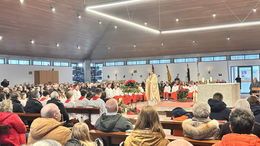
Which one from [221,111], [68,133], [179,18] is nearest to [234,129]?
[68,133]

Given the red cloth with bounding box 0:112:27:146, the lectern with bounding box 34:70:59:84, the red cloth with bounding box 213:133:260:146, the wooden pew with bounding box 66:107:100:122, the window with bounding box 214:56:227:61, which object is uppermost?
the window with bounding box 214:56:227:61

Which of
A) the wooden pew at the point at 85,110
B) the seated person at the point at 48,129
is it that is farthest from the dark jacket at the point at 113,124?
the wooden pew at the point at 85,110

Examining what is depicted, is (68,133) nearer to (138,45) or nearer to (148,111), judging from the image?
(148,111)

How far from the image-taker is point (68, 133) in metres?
3.07

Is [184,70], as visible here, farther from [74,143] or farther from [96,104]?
[74,143]

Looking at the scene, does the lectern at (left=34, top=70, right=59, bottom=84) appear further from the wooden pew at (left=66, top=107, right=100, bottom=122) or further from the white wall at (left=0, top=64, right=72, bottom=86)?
the wooden pew at (left=66, top=107, right=100, bottom=122)

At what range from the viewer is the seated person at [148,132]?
2615 mm

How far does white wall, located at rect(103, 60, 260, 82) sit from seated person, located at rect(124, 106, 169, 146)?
61.6 feet

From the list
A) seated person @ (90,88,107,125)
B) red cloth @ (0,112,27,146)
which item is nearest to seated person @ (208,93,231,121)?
red cloth @ (0,112,27,146)

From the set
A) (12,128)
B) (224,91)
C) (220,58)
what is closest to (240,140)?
(12,128)

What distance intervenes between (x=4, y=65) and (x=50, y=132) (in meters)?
19.1

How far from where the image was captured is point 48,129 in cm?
297

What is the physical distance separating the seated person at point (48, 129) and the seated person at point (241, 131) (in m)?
1.74

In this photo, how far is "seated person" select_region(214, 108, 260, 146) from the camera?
1941mm
